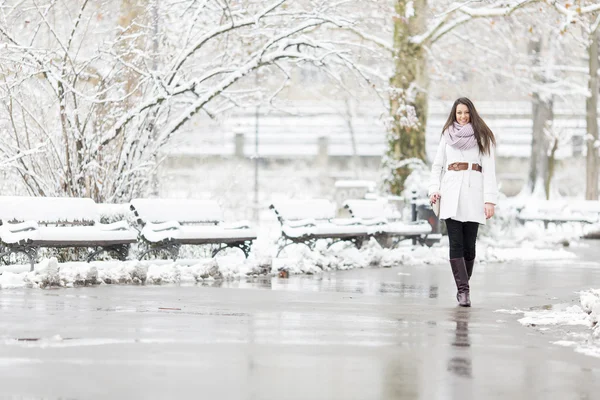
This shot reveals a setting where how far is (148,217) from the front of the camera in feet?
53.8

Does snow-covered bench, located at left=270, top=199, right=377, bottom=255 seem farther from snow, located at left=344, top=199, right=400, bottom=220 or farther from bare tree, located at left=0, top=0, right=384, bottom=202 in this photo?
bare tree, located at left=0, top=0, right=384, bottom=202

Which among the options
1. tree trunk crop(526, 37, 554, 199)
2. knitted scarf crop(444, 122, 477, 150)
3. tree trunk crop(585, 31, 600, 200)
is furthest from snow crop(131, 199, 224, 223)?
tree trunk crop(526, 37, 554, 199)

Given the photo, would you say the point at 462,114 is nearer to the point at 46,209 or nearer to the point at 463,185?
the point at 463,185

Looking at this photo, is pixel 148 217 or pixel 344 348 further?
pixel 148 217

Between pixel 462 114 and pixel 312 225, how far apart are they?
7102mm

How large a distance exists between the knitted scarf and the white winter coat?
0.23ft

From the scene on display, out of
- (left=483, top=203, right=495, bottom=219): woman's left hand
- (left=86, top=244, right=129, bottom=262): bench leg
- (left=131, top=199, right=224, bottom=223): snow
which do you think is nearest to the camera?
(left=483, top=203, right=495, bottom=219): woman's left hand

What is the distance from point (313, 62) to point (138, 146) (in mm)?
2965

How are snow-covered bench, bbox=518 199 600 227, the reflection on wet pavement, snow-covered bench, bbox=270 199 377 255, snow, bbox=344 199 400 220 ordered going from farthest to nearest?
snow-covered bench, bbox=518 199 600 227
snow, bbox=344 199 400 220
snow-covered bench, bbox=270 199 377 255
the reflection on wet pavement

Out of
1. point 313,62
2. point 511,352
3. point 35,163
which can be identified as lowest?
point 511,352

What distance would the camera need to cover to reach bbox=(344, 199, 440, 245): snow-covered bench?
20.9 m

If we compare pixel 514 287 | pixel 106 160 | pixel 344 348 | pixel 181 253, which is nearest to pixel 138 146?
pixel 106 160

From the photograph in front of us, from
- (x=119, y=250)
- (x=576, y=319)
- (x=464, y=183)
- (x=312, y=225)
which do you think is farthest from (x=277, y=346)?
(x=312, y=225)

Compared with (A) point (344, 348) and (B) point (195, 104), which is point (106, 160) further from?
(A) point (344, 348)
